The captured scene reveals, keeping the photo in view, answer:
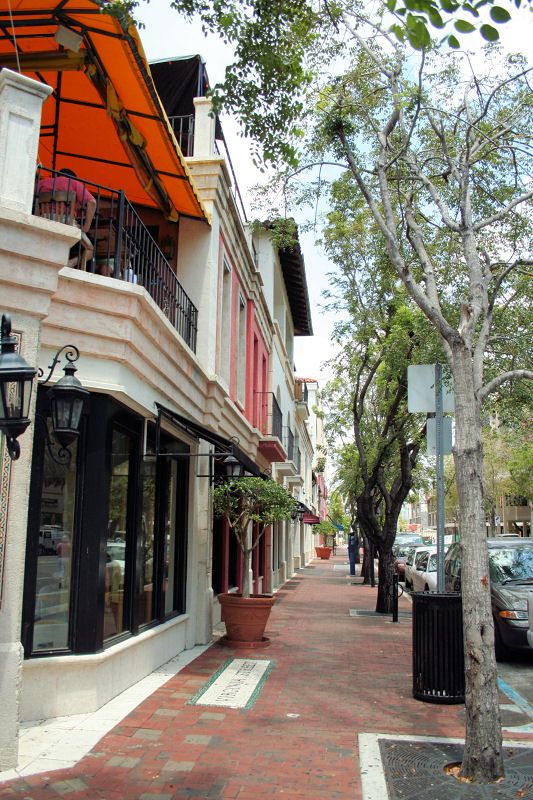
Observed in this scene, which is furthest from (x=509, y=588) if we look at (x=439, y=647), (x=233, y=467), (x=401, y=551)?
(x=401, y=551)

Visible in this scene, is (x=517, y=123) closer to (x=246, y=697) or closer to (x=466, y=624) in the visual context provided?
(x=466, y=624)

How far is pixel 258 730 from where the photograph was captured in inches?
248

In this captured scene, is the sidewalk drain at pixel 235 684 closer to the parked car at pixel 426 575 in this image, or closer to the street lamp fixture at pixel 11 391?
the street lamp fixture at pixel 11 391

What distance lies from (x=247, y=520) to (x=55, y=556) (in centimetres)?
491

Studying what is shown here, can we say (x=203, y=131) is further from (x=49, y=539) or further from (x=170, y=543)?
(x=49, y=539)

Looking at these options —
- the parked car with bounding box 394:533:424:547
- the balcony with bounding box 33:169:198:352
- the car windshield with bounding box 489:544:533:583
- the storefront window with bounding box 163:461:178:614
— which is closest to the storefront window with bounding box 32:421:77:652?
the balcony with bounding box 33:169:198:352

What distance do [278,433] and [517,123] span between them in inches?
481

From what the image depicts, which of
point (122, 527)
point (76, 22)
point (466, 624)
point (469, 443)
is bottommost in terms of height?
point (466, 624)

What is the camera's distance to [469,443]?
579cm

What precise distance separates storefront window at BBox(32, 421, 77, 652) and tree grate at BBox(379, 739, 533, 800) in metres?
3.13

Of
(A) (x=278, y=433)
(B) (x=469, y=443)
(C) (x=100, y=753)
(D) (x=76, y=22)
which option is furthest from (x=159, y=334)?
(A) (x=278, y=433)

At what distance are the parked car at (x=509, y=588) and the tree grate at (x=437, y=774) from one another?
13.0ft

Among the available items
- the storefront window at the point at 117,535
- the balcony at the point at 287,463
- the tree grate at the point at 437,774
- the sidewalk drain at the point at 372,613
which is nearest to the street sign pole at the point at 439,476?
the tree grate at the point at 437,774

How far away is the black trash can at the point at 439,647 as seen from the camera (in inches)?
287
